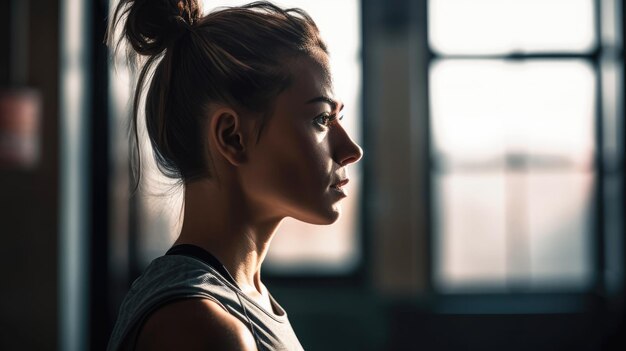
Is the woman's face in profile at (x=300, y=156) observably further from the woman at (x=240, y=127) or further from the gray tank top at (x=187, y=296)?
the gray tank top at (x=187, y=296)

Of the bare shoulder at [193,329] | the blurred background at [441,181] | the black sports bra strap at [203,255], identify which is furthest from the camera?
the blurred background at [441,181]

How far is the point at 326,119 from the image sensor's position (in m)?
0.82

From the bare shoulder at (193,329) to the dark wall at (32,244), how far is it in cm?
321

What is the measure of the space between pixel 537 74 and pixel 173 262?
3425mm

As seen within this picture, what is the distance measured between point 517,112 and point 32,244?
2.59 m

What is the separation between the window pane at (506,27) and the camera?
3.83m

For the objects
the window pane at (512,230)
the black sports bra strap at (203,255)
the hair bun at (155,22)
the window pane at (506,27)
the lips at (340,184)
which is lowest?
the window pane at (512,230)

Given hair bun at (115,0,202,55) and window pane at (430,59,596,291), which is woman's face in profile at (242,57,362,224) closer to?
hair bun at (115,0,202,55)

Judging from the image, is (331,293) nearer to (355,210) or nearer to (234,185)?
(355,210)

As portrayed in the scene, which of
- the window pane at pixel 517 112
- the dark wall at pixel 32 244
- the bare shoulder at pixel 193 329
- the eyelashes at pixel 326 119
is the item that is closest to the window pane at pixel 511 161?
the window pane at pixel 517 112

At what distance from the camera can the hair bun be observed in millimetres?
806

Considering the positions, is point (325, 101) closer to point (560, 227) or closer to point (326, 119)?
point (326, 119)

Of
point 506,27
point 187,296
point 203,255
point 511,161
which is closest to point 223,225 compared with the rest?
point 203,255

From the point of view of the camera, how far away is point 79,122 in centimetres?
383
